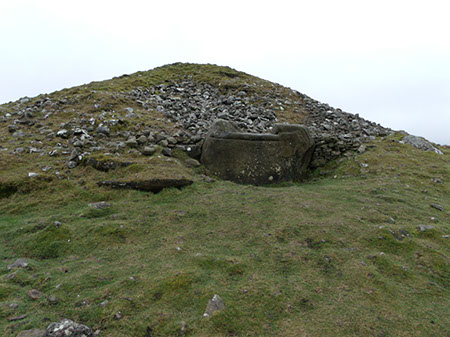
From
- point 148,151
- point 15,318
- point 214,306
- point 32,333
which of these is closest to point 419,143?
point 148,151

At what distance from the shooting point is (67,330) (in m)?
3.49

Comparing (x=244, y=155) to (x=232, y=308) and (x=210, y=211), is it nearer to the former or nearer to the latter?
(x=210, y=211)

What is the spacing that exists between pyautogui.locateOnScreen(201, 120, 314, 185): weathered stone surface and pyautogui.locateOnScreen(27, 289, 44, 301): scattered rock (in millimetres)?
7114

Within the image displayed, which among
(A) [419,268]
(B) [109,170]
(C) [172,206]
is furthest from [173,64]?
(A) [419,268]

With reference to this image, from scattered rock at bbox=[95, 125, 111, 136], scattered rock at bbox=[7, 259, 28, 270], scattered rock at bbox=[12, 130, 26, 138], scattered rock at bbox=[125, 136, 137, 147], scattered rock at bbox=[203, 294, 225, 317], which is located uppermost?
scattered rock at bbox=[95, 125, 111, 136]

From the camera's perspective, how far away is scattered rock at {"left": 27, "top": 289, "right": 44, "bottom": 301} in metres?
4.30

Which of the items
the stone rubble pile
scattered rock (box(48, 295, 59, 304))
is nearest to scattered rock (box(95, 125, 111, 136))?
the stone rubble pile

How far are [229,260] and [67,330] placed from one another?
9.24 ft

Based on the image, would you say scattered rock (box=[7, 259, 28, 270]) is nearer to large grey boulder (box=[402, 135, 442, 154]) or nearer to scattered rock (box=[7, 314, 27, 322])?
scattered rock (box=[7, 314, 27, 322])

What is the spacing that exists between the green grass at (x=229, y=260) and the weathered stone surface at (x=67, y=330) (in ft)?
0.78

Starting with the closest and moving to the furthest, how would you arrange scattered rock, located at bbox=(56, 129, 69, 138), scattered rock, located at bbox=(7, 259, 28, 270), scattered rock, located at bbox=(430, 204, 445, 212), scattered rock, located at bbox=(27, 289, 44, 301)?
1. scattered rock, located at bbox=(27, 289, 44, 301)
2. scattered rock, located at bbox=(7, 259, 28, 270)
3. scattered rock, located at bbox=(430, 204, 445, 212)
4. scattered rock, located at bbox=(56, 129, 69, 138)

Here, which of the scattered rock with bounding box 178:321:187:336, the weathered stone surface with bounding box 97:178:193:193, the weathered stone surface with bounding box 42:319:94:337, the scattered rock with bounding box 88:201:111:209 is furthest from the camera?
the weathered stone surface with bounding box 97:178:193:193

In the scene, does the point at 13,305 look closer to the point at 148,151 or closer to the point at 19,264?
the point at 19,264

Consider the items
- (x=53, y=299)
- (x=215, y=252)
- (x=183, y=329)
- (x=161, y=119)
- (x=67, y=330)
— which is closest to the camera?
(x=67, y=330)
